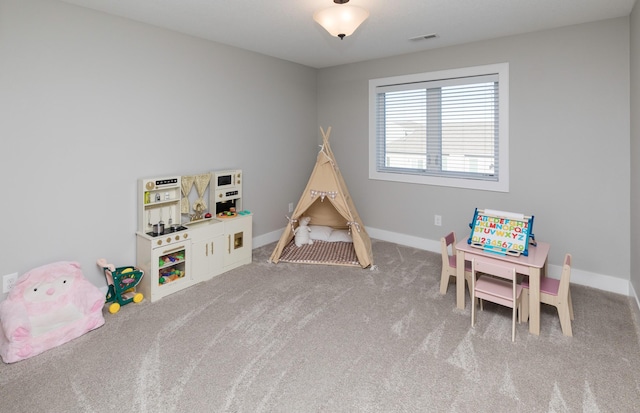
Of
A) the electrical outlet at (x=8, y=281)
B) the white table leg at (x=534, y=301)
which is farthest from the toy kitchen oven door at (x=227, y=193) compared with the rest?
the white table leg at (x=534, y=301)

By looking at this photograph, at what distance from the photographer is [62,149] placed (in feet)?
8.84

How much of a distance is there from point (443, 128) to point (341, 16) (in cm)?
211

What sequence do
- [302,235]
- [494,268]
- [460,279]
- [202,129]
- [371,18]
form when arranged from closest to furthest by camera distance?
[494,268], [460,279], [371,18], [202,129], [302,235]

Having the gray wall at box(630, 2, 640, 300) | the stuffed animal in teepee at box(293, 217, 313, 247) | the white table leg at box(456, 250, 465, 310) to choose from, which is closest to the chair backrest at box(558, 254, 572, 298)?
the white table leg at box(456, 250, 465, 310)

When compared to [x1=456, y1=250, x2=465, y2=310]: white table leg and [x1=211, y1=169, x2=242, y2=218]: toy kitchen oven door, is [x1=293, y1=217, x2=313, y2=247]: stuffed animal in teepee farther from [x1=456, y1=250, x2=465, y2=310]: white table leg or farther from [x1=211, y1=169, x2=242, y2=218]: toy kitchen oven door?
[x1=456, y1=250, x2=465, y2=310]: white table leg

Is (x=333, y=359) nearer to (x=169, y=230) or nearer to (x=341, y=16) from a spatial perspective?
(x=169, y=230)

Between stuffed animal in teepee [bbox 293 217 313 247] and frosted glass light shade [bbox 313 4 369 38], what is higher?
frosted glass light shade [bbox 313 4 369 38]

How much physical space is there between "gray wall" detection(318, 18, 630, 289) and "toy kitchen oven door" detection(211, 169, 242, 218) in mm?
2324

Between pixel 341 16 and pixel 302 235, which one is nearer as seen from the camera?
pixel 341 16

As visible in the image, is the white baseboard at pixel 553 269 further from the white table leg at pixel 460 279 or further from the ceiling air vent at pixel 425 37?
the ceiling air vent at pixel 425 37

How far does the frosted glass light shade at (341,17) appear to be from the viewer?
8.00 ft

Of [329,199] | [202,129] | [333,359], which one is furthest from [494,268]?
[202,129]

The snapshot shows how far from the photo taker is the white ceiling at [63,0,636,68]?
8.77 feet

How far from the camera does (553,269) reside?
11.4 feet
